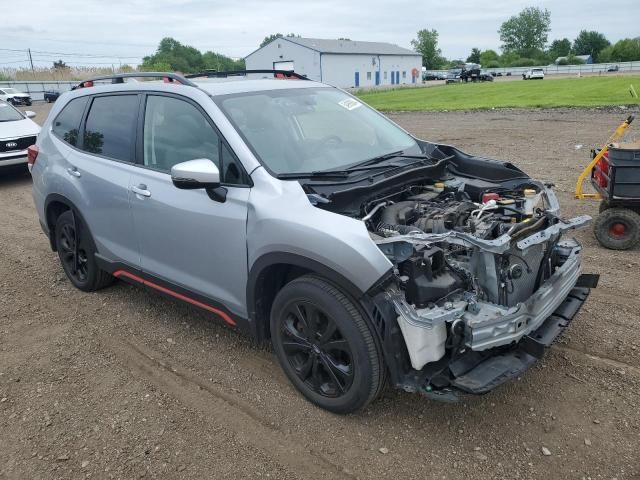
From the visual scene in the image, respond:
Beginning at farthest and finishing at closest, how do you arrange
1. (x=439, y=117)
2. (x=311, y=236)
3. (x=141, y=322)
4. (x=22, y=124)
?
(x=439, y=117) → (x=22, y=124) → (x=141, y=322) → (x=311, y=236)

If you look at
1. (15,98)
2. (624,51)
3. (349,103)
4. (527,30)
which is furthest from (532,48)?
(349,103)

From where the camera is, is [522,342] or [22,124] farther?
[22,124]

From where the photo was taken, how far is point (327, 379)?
3.31 meters

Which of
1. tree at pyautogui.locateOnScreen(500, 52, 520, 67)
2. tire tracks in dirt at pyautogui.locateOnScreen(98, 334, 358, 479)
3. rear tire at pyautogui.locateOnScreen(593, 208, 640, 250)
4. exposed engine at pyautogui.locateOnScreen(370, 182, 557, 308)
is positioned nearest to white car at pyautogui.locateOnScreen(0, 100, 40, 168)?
tire tracks in dirt at pyautogui.locateOnScreen(98, 334, 358, 479)

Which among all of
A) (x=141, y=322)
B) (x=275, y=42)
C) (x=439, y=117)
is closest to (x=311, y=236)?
(x=141, y=322)

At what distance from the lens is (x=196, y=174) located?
127 inches

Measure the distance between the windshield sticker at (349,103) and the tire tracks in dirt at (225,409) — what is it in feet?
8.11

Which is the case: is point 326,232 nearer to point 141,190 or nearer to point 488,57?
point 141,190

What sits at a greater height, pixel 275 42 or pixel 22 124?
pixel 275 42

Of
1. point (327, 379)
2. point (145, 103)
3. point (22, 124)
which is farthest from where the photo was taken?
point (22, 124)

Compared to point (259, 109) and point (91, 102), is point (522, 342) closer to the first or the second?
point (259, 109)

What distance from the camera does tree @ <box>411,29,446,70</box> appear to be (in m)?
113

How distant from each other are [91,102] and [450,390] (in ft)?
13.1

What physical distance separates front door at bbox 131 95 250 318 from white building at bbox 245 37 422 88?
176 ft
